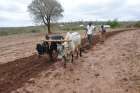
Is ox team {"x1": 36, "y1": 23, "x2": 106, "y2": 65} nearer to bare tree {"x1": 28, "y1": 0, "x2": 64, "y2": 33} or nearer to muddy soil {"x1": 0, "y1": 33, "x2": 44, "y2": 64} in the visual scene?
muddy soil {"x1": 0, "y1": 33, "x2": 44, "y2": 64}

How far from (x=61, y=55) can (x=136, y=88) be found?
14.7ft

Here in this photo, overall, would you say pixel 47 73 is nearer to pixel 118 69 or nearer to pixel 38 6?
pixel 118 69

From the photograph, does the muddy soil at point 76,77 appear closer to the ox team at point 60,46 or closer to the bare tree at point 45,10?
the ox team at point 60,46

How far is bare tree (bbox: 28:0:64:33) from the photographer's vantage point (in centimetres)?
6481

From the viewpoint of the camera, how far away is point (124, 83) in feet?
41.3

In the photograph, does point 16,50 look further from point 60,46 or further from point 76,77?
point 76,77

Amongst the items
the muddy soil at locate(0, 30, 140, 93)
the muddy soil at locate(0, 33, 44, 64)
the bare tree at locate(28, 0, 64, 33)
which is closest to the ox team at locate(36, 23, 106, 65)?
the muddy soil at locate(0, 30, 140, 93)

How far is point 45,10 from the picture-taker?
64750 mm

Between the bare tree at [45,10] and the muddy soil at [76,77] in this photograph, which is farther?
the bare tree at [45,10]

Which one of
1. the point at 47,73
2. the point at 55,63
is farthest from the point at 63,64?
the point at 47,73

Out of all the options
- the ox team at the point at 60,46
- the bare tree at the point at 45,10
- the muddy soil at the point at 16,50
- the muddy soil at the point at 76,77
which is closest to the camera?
the muddy soil at the point at 76,77

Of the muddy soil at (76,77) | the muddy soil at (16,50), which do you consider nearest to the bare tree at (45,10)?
the muddy soil at (16,50)

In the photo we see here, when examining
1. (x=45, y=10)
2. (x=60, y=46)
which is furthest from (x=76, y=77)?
(x=45, y=10)

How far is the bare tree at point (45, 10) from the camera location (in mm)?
64812
